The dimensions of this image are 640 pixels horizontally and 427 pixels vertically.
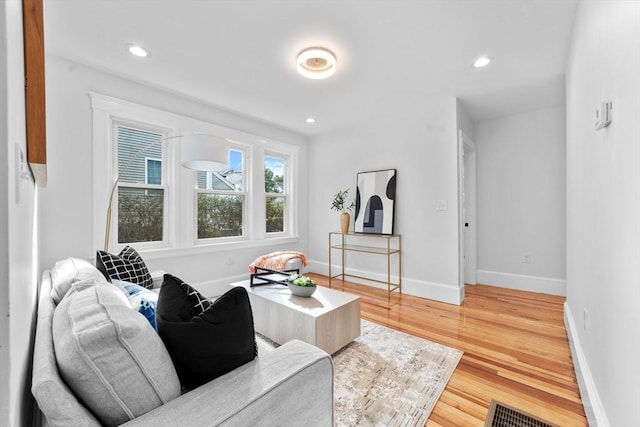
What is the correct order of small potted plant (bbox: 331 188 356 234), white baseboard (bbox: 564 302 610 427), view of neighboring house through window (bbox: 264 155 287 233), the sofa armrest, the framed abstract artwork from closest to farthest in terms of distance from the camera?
1. the sofa armrest
2. white baseboard (bbox: 564 302 610 427)
3. the framed abstract artwork
4. small potted plant (bbox: 331 188 356 234)
5. view of neighboring house through window (bbox: 264 155 287 233)

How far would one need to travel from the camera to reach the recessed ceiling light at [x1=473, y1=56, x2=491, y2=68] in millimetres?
2428

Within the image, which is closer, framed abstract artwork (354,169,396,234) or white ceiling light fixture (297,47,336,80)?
white ceiling light fixture (297,47,336,80)

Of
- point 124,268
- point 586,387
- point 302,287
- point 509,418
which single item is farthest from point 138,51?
point 586,387

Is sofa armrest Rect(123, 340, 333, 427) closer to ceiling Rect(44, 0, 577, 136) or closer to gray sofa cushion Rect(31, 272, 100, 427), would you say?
gray sofa cushion Rect(31, 272, 100, 427)

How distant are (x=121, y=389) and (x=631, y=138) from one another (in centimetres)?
180

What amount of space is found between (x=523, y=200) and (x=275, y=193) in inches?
141

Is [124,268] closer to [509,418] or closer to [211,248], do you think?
[211,248]

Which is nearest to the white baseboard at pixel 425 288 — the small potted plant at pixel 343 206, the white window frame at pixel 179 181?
the small potted plant at pixel 343 206

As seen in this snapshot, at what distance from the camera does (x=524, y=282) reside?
3.69 metres

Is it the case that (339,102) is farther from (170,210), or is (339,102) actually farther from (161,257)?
(161,257)

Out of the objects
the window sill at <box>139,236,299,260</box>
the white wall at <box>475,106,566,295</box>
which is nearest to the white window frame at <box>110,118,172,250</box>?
the window sill at <box>139,236,299,260</box>

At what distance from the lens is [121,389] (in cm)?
71

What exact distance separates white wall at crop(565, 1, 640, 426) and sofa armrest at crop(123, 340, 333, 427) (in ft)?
3.42

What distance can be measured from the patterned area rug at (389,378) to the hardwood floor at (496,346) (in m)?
0.09
